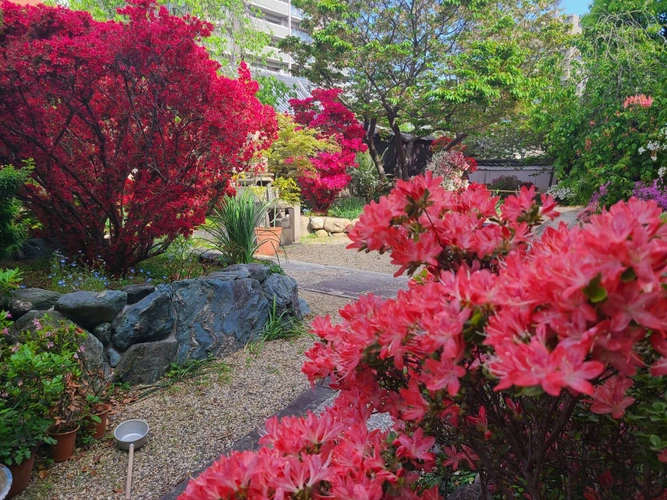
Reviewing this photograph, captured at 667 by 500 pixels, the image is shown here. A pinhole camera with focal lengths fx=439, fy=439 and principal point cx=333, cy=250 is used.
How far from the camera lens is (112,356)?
2.67 meters

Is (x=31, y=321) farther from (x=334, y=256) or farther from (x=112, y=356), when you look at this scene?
(x=334, y=256)

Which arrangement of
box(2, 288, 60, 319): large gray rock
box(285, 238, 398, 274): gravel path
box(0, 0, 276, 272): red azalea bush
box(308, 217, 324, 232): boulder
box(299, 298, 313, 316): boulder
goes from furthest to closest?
box(308, 217, 324, 232): boulder, box(285, 238, 398, 274): gravel path, box(299, 298, 313, 316): boulder, box(0, 0, 276, 272): red azalea bush, box(2, 288, 60, 319): large gray rock

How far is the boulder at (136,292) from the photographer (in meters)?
2.89

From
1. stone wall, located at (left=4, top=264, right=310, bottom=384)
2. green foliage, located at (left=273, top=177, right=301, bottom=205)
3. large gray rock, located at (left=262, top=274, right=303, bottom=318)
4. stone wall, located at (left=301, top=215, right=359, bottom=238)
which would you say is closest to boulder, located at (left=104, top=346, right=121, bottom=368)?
stone wall, located at (left=4, top=264, right=310, bottom=384)

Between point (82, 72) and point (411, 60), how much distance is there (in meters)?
9.25

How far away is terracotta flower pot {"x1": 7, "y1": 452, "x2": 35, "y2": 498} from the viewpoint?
5.88ft

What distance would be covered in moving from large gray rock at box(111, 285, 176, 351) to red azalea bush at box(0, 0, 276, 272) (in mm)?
882

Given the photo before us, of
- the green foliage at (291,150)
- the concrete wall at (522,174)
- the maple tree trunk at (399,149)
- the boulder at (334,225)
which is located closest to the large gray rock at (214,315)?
the green foliage at (291,150)

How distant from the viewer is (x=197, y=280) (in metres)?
3.18

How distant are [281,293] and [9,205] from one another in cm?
199

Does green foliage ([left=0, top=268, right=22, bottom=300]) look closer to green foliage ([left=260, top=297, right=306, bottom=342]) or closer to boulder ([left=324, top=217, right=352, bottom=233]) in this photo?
green foliage ([left=260, top=297, right=306, bottom=342])

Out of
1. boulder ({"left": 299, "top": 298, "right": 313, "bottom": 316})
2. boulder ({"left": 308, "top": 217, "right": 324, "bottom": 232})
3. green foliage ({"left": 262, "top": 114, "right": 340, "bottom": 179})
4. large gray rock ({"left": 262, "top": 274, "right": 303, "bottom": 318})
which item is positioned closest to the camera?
large gray rock ({"left": 262, "top": 274, "right": 303, "bottom": 318})

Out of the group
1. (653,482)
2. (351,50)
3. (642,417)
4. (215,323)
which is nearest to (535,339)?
(642,417)

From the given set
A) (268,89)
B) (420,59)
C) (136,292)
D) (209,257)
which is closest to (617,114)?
(209,257)
